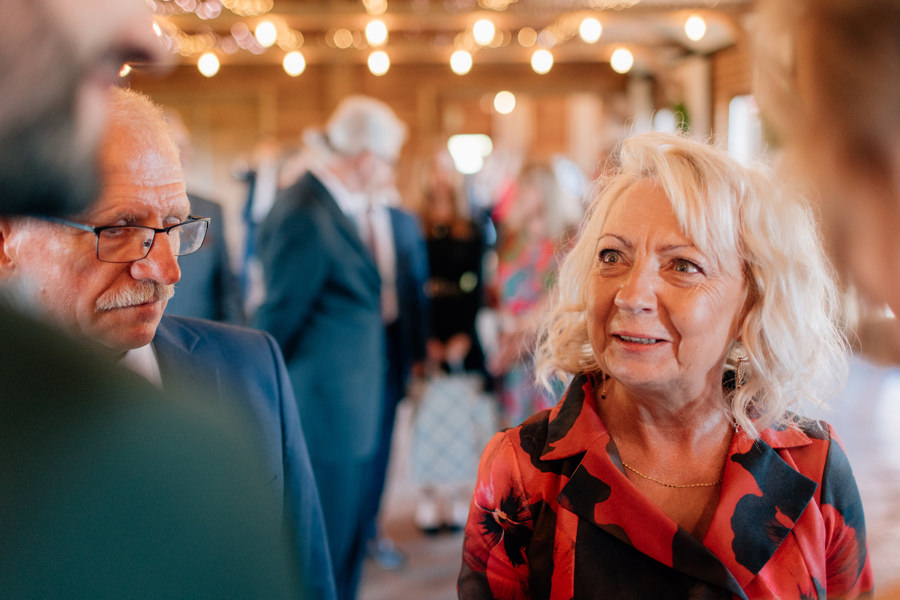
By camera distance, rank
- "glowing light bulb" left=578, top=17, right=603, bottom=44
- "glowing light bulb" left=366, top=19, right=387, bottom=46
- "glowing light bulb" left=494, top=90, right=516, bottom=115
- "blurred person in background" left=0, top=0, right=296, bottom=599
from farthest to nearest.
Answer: "glowing light bulb" left=494, top=90, right=516, bottom=115 → "glowing light bulb" left=366, top=19, right=387, bottom=46 → "glowing light bulb" left=578, top=17, right=603, bottom=44 → "blurred person in background" left=0, top=0, right=296, bottom=599

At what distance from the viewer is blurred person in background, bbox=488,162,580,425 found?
3553mm

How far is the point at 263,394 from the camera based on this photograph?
119 centimetres

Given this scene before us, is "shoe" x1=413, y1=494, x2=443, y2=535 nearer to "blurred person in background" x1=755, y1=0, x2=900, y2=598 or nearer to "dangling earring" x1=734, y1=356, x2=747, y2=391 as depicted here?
"dangling earring" x1=734, y1=356, x2=747, y2=391

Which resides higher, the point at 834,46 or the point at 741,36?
the point at 741,36

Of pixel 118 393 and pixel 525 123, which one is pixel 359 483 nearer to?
pixel 118 393

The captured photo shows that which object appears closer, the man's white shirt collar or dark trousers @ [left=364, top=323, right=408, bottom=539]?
the man's white shirt collar

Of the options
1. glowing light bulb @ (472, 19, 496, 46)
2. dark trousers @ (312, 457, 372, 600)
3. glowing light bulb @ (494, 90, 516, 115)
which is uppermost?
glowing light bulb @ (472, 19, 496, 46)

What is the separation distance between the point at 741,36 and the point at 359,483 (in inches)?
240

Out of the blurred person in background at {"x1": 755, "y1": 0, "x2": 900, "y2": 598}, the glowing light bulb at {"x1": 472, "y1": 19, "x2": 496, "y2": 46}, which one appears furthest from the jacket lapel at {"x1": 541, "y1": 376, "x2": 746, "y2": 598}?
the glowing light bulb at {"x1": 472, "y1": 19, "x2": 496, "y2": 46}

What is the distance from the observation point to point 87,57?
1.42ft

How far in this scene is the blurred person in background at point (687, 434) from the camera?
Result: 1.05m

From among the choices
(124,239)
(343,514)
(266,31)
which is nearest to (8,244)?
(124,239)

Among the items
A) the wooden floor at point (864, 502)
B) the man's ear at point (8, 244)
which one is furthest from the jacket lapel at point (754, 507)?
the man's ear at point (8, 244)

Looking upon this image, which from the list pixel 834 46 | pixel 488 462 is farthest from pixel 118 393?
pixel 488 462
